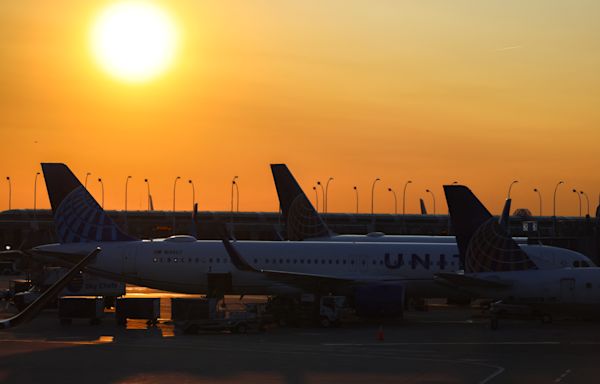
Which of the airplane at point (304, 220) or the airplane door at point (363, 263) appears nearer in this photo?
the airplane door at point (363, 263)

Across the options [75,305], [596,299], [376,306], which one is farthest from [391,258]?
[75,305]

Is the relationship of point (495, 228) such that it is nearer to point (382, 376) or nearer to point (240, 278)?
point (240, 278)

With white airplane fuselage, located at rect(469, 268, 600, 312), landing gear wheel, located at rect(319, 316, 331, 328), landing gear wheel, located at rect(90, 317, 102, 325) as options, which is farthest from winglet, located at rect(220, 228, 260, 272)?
white airplane fuselage, located at rect(469, 268, 600, 312)

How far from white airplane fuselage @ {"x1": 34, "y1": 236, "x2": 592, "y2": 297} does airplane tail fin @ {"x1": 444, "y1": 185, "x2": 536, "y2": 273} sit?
7051 mm

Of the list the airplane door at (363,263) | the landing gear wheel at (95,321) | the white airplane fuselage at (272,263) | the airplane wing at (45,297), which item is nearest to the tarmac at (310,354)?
the landing gear wheel at (95,321)

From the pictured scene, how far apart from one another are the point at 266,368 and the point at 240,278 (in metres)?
23.8

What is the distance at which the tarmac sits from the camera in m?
31.5

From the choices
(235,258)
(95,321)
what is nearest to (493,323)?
(235,258)

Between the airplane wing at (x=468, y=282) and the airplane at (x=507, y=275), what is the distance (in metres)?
0.05

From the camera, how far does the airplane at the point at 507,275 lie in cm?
4891

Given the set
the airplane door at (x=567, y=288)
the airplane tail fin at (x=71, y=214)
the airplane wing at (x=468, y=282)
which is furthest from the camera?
the airplane tail fin at (x=71, y=214)

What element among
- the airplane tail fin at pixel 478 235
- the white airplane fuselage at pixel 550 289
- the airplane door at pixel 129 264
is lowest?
the white airplane fuselage at pixel 550 289

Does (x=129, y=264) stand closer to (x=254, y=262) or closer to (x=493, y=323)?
(x=254, y=262)

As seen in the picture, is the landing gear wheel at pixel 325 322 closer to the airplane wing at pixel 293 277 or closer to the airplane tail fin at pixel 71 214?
the airplane wing at pixel 293 277
